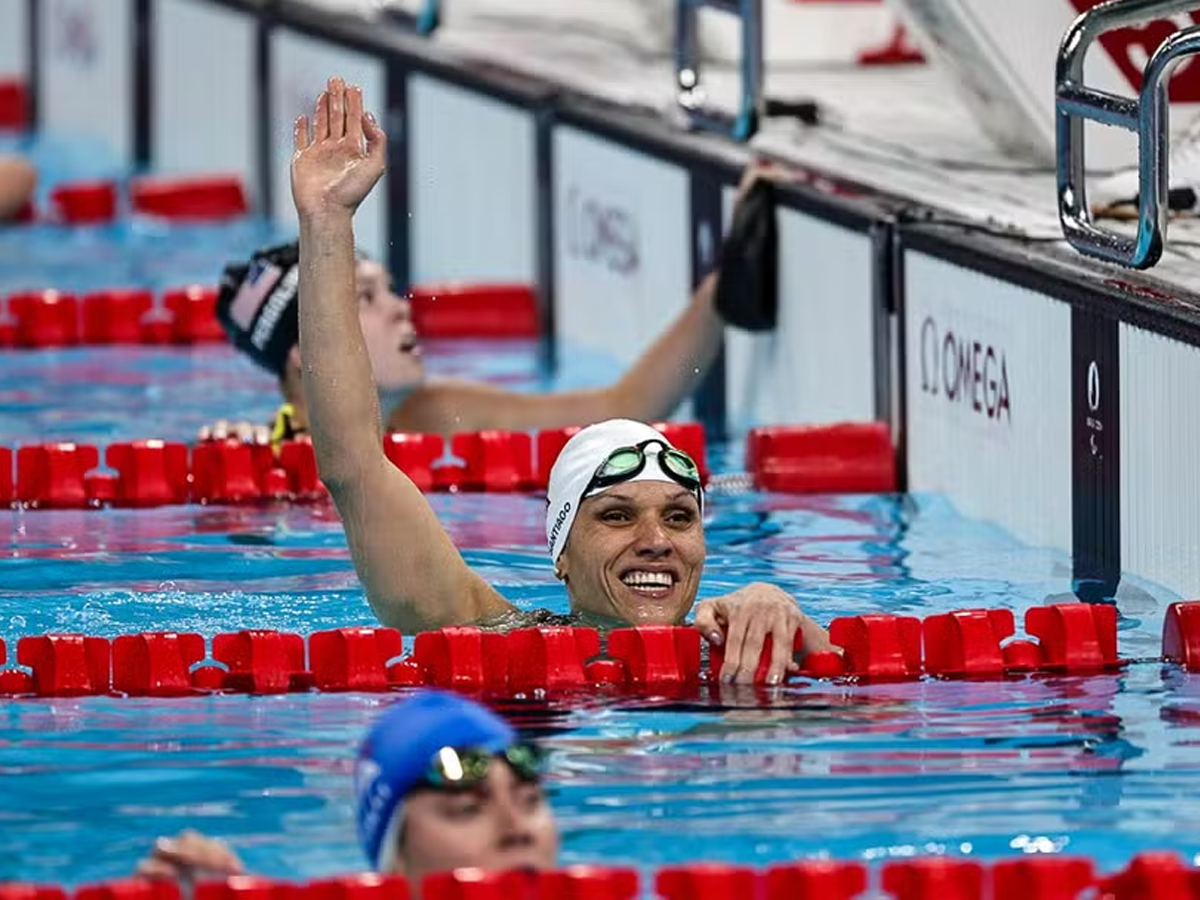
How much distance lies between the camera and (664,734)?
4.42m

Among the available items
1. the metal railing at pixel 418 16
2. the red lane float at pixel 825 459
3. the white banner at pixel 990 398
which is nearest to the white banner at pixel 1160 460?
the white banner at pixel 990 398

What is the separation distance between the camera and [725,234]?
7.68 metres

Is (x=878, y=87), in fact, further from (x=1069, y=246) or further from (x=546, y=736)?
(x=546, y=736)

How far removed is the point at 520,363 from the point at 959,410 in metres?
2.59

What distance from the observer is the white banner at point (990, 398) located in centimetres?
589

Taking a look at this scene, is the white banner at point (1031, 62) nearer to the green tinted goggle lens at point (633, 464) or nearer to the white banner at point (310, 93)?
the green tinted goggle lens at point (633, 464)

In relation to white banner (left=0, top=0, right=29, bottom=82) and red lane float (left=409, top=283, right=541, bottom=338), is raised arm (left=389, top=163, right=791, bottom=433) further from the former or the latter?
white banner (left=0, top=0, right=29, bottom=82)

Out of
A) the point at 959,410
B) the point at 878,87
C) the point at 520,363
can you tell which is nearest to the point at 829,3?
the point at 878,87

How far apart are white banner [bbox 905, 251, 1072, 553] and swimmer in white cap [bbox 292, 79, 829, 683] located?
49.9 inches

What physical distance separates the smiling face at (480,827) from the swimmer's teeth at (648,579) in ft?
5.06

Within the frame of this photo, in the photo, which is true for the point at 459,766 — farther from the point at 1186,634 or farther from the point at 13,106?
the point at 13,106

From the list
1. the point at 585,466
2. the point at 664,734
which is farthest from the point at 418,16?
the point at 664,734

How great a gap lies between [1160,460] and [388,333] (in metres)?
1.84

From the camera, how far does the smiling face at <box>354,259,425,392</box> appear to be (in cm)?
653
